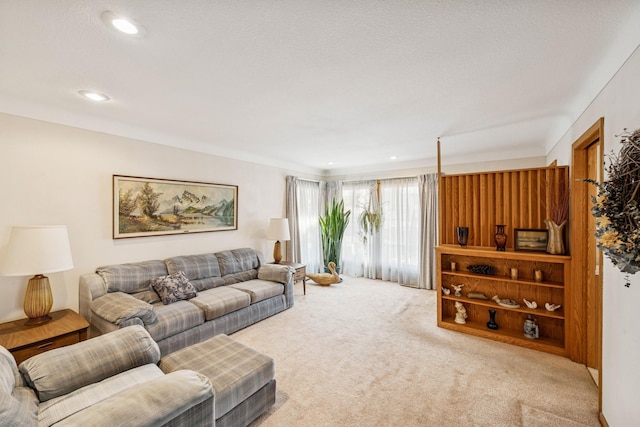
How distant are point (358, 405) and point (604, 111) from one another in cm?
281

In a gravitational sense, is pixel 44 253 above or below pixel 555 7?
below

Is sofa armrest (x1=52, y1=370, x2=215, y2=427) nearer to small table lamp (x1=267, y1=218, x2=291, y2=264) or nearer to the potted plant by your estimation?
small table lamp (x1=267, y1=218, x2=291, y2=264)

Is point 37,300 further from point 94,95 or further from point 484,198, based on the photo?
point 484,198

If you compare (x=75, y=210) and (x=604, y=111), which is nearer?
(x=604, y=111)

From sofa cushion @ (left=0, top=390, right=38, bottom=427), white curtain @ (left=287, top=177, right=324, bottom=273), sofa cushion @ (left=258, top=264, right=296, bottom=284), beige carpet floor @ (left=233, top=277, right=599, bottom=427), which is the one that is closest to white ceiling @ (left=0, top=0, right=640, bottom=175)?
sofa cushion @ (left=0, top=390, right=38, bottom=427)

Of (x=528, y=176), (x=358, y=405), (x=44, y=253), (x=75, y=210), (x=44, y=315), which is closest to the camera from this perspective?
(x=358, y=405)

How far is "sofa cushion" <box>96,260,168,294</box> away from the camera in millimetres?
2924

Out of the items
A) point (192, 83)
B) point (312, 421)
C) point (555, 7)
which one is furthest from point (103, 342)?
point (555, 7)

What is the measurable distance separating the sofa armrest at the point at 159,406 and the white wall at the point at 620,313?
229 centimetres

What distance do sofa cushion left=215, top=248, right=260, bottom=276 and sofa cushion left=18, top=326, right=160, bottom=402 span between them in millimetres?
1982

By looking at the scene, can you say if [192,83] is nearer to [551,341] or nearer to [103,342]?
[103,342]

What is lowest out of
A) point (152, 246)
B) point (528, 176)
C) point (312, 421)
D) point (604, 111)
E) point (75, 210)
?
point (312, 421)

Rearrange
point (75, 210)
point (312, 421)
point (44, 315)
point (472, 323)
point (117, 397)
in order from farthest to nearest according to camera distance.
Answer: point (472, 323) < point (75, 210) < point (44, 315) < point (312, 421) < point (117, 397)

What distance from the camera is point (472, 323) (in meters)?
3.38
